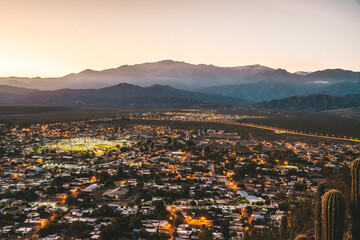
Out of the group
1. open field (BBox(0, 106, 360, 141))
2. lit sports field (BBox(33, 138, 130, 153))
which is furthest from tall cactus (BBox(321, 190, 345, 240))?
open field (BBox(0, 106, 360, 141))

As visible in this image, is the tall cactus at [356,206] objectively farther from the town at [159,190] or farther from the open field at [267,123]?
the open field at [267,123]

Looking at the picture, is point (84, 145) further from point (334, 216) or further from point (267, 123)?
point (267, 123)

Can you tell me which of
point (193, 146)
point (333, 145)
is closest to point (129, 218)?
point (193, 146)

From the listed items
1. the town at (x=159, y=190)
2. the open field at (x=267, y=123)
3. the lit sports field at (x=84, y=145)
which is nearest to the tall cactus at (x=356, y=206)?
the town at (x=159, y=190)

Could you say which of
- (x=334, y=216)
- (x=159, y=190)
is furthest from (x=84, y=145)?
(x=334, y=216)

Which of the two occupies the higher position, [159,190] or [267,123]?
[267,123]

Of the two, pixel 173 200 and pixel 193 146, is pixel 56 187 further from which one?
pixel 193 146
